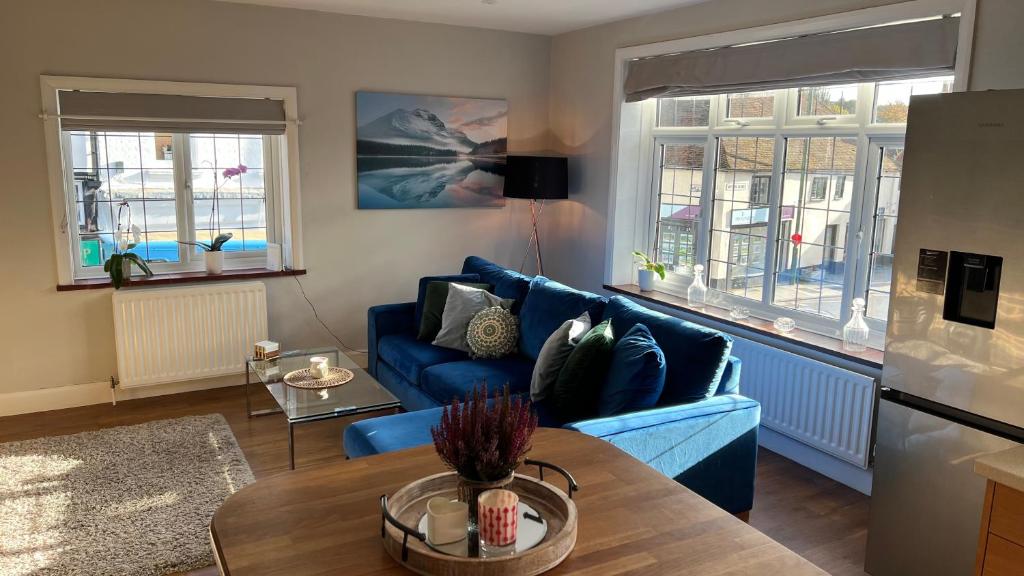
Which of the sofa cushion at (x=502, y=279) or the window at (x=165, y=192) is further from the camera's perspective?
the window at (x=165, y=192)

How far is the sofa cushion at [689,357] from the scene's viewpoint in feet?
10.2

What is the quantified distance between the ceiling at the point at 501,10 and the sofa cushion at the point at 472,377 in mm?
2193

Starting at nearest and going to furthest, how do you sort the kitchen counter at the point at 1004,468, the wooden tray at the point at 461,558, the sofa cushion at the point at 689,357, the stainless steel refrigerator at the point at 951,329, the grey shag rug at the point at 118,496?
1. the wooden tray at the point at 461,558
2. the kitchen counter at the point at 1004,468
3. the stainless steel refrigerator at the point at 951,329
4. the grey shag rug at the point at 118,496
5. the sofa cushion at the point at 689,357

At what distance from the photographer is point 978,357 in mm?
2498

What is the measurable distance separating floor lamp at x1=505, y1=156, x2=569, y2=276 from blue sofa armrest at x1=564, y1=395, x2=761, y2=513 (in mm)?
2649

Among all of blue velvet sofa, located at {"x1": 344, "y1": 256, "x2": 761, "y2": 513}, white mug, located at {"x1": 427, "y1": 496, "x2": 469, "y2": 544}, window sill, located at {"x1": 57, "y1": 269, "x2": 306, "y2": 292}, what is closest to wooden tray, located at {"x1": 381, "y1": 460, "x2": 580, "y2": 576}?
white mug, located at {"x1": 427, "y1": 496, "x2": 469, "y2": 544}

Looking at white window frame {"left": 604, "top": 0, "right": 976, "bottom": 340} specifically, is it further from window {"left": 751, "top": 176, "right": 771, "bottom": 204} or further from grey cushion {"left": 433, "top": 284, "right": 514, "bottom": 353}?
grey cushion {"left": 433, "top": 284, "right": 514, "bottom": 353}

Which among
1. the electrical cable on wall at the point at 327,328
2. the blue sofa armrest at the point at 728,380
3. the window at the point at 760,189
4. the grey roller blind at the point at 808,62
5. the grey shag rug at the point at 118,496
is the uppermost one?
the grey roller blind at the point at 808,62

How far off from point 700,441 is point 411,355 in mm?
1944

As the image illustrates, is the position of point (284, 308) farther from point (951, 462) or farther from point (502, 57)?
point (951, 462)

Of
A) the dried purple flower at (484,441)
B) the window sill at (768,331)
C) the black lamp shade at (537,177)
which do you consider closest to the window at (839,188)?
the window sill at (768,331)

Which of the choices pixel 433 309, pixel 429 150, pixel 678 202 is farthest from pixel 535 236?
pixel 433 309

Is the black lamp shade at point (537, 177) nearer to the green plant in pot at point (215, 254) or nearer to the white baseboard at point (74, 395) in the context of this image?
the green plant in pot at point (215, 254)

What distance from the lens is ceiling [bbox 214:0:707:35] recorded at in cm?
462
